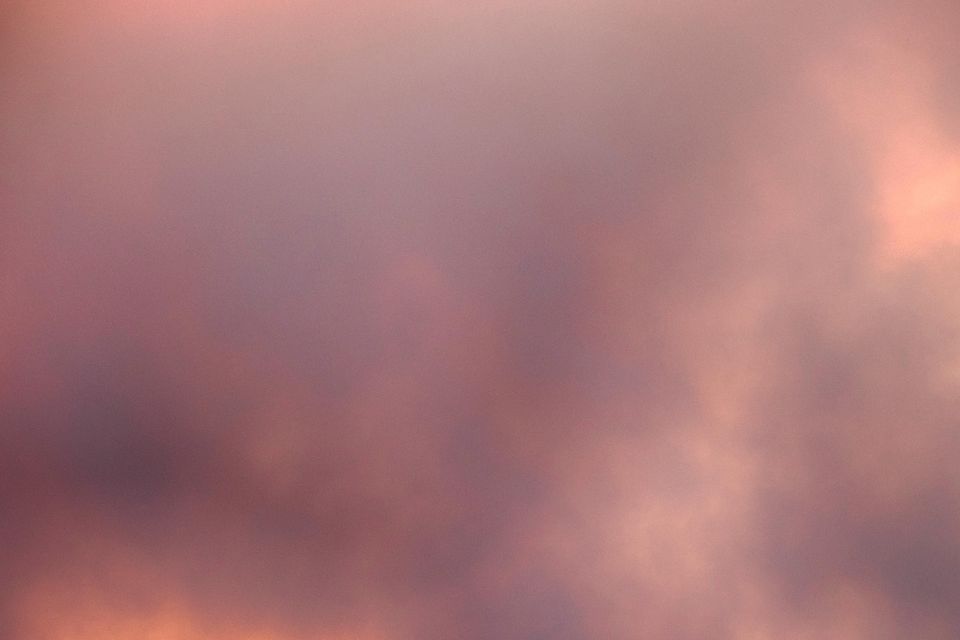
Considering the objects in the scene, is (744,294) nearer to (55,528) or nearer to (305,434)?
(305,434)

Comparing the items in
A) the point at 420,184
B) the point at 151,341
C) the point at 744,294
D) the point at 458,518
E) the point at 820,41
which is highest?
the point at 820,41

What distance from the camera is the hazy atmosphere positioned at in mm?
3414

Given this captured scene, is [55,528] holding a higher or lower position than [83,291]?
lower

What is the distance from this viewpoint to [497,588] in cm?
352

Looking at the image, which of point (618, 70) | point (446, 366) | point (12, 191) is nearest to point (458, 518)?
point (446, 366)

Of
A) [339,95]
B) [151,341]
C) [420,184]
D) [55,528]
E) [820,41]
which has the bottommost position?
[55,528]

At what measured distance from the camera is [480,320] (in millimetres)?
3584

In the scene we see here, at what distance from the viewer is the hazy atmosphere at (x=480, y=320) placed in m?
3.41

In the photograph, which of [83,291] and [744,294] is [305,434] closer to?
[83,291]

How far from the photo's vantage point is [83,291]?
368cm

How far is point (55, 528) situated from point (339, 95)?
2010mm

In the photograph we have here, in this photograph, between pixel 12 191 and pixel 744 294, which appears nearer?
pixel 744 294

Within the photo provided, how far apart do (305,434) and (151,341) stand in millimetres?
707

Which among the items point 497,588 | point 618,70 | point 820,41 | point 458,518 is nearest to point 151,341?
point 458,518
